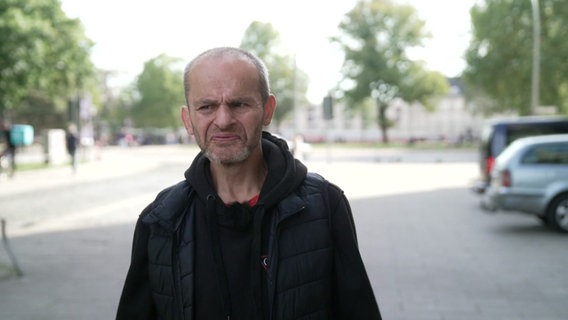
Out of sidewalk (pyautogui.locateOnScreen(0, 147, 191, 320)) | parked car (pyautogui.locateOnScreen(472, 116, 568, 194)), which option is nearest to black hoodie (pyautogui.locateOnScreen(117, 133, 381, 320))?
sidewalk (pyautogui.locateOnScreen(0, 147, 191, 320))

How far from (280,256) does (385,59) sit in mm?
54982

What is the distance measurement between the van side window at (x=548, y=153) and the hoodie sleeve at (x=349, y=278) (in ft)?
29.7

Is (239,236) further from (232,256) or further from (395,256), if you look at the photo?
(395,256)

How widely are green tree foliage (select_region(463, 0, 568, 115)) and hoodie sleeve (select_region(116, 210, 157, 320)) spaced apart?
118 feet

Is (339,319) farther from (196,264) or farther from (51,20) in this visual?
(51,20)

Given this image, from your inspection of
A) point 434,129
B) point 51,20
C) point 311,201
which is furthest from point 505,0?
point 434,129

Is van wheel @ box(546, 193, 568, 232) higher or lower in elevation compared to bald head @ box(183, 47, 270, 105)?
lower

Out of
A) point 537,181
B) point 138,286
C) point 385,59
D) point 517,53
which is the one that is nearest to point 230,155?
point 138,286

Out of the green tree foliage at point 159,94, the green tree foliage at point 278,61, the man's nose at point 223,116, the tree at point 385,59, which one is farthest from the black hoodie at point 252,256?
the green tree foliage at point 159,94

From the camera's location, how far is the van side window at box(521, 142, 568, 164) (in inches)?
400

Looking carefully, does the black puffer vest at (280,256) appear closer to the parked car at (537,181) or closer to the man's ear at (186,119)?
the man's ear at (186,119)

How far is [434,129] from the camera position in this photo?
105 m

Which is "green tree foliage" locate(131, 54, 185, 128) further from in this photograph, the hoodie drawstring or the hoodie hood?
the hoodie drawstring

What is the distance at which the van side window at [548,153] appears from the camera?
10.2 meters
